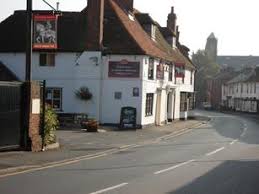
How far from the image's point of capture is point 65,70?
1668 inches

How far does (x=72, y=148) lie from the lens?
24.4m

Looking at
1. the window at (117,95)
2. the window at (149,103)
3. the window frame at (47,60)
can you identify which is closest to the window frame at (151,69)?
the window at (149,103)

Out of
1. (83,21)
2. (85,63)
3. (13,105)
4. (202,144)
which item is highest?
(83,21)

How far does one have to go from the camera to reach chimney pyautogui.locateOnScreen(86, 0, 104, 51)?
4056 centimetres

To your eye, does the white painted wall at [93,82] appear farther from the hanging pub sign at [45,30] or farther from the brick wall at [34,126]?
the brick wall at [34,126]

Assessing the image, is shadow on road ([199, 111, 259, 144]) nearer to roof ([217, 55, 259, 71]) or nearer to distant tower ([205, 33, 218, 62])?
roof ([217, 55, 259, 71])

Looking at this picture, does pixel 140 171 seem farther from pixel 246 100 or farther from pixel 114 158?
pixel 246 100

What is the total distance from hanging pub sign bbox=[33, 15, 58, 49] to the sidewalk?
431cm

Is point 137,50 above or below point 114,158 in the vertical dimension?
above

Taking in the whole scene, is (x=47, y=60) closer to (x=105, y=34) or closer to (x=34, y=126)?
(x=105, y=34)

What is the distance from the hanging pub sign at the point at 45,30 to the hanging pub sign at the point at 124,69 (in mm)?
17002

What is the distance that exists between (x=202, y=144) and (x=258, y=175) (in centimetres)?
1313

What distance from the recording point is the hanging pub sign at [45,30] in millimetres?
23859

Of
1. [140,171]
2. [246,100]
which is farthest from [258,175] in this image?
[246,100]
